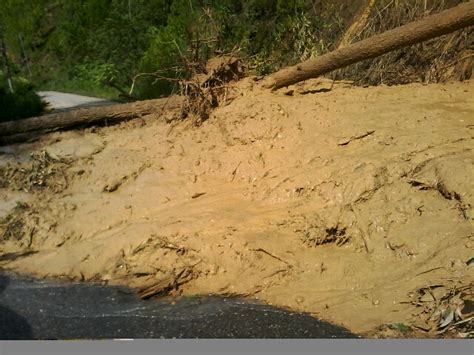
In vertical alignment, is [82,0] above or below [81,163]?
above

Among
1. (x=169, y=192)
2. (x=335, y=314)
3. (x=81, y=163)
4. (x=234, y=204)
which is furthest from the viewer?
(x=81, y=163)

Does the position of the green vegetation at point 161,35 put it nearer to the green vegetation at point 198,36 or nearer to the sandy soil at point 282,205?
the green vegetation at point 198,36

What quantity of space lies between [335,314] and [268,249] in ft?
3.49

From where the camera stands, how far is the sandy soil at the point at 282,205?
208 inches

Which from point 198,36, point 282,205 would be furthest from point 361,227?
point 198,36

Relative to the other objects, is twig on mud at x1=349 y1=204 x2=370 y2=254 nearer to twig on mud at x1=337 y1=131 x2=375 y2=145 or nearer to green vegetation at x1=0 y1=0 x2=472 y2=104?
twig on mud at x1=337 y1=131 x2=375 y2=145

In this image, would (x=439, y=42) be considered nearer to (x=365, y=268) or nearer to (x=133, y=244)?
(x=365, y=268)

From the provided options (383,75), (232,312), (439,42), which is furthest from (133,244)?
(439,42)

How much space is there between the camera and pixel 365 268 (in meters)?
5.40

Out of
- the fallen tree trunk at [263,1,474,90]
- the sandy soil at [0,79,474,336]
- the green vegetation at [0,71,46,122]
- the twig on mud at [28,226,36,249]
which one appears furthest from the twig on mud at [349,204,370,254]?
the green vegetation at [0,71,46,122]

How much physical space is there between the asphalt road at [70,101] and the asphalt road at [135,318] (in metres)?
8.62

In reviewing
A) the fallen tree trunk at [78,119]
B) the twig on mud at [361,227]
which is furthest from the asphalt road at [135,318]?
the fallen tree trunk at [78,119]

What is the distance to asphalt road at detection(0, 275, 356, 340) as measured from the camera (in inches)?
185

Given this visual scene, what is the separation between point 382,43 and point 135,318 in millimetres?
4534
